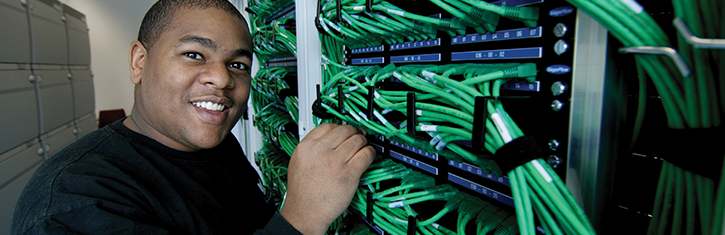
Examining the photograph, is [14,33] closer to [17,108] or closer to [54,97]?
[17,108]

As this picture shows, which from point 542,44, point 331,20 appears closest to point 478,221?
point 542,44

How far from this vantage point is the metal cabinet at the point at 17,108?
1.76 m

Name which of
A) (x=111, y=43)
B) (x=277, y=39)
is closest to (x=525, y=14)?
(x=277, y=39)

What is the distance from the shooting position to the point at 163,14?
739mm

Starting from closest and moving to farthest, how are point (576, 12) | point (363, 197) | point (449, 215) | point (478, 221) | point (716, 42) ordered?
point (716, 42) < point (576, 12) < point (478, 221) < point (449, 215) < point (363, 197)

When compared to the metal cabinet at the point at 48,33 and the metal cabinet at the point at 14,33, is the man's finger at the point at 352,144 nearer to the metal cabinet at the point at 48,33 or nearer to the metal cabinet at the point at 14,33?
the metal cabinet at the point at 14,33

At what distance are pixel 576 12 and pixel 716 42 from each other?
142 millimetres

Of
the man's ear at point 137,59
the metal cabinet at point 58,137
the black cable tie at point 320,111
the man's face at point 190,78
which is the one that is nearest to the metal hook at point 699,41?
the black cable tie at point 320,111

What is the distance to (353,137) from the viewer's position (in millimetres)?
632

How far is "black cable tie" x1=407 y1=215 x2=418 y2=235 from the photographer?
579 millimetres

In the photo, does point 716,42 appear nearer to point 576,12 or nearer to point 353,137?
Result: point 576,12

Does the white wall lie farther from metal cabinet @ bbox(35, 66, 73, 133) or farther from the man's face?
the man's face

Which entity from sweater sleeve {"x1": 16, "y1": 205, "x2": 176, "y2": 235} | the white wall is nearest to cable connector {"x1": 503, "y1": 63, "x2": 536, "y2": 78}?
sweater sleeve {"x1": 16, "y1": 205, "x2": 176, "y2": 235}

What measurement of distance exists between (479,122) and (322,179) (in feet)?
1.05
